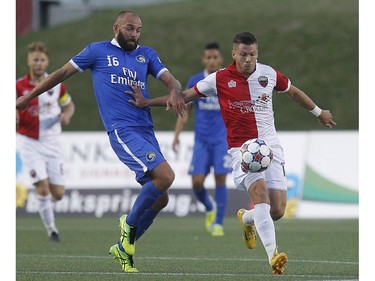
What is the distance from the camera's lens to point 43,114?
1412 cm

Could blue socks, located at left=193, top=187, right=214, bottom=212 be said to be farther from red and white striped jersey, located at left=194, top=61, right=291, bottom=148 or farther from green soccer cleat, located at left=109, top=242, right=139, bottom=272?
green soccer cleat, located at left=109, top=242, right=139, bottom=272

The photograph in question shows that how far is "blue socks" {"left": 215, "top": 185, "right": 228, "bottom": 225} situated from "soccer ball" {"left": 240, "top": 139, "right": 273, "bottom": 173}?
247 inches

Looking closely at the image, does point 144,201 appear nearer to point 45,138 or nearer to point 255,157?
point 255,157

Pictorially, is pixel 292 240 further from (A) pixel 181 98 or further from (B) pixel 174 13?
(B) pixel 174 13

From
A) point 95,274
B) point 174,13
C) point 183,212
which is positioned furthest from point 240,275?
point 174,13

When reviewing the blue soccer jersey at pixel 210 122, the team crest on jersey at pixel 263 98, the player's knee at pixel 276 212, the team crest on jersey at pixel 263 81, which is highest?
the team crest on jersey at pixel 263 81

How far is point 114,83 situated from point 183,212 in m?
12.1

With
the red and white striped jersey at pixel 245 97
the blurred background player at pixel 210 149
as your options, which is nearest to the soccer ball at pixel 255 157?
the red and white striped jersey at pixel 245 97

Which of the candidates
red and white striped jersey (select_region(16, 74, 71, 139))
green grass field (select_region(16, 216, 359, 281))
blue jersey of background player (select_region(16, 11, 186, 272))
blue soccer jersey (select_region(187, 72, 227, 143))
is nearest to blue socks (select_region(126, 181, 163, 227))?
blue jersey of background player (select_region(16, 11, 186, 272))

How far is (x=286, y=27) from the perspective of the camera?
1427 inches

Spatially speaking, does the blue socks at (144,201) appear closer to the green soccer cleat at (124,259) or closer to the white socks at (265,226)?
the green soccer cleat at (124,259)

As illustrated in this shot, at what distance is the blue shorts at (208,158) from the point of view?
49.6ft

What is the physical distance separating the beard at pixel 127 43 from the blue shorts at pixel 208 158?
6.13 m
